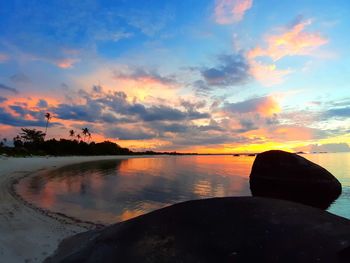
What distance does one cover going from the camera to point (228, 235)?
4180 mm

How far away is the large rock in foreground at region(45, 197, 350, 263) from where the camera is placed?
12.5 ft

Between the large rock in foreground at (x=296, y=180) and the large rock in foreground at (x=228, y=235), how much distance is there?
21.4 metres

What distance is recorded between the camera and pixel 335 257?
3.57 meters

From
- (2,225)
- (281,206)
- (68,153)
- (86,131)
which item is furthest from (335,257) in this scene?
(86,131)

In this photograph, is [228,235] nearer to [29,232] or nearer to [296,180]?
[29,232]

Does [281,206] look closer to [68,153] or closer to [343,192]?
[343,192]

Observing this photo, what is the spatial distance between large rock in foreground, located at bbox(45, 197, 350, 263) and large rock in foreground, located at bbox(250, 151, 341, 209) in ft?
70.1

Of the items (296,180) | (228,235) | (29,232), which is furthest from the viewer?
(296,180)

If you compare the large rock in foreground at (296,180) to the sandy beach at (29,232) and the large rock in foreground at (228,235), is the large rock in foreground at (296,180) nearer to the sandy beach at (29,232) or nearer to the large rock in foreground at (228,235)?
the sandy beach at (29,232)

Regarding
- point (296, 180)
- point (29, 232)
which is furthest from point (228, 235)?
point (296, 180)

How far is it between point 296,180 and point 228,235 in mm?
24967

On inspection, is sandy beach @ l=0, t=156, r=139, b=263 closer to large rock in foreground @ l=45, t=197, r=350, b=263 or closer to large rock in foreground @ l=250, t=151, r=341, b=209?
large rock in foreground @ l=45, t=197, r=350, b=263

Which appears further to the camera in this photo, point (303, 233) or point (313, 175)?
point (313, 175)

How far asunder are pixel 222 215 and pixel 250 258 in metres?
0.94
